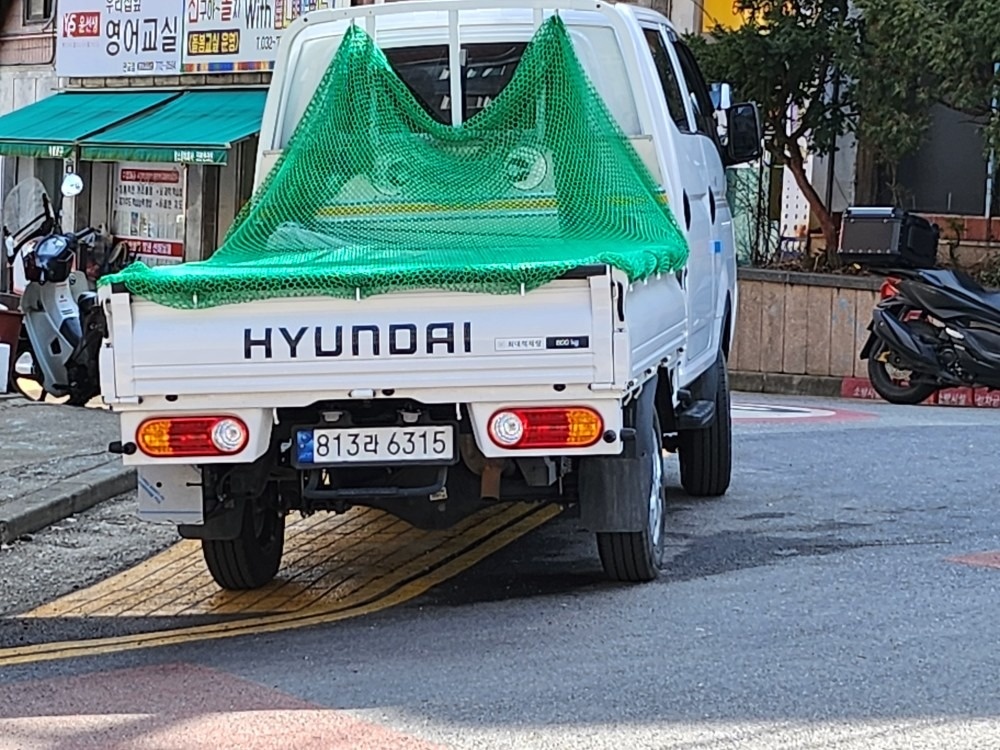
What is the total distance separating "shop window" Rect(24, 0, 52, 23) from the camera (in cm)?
2522

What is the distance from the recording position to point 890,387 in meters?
14.8

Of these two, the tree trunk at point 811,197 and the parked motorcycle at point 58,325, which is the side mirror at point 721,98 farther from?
the tree trunk at point 811,197

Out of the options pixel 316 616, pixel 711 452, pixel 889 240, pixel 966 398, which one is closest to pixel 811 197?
pixel 966 398

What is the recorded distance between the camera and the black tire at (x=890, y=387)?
47.8ft

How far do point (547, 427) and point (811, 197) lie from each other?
44.3 ft

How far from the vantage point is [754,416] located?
13094 millimetres

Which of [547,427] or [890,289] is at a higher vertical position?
[890,289]

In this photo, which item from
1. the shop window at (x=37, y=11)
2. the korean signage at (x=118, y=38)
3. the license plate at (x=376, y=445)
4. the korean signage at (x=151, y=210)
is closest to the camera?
the license plate at (x=376, y=445)

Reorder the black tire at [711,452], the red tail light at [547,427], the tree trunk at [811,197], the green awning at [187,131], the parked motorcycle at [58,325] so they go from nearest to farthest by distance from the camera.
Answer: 1. the red tail light at [547,427]
2. the black tire at [711,452]
3. the parked motorcycle at [58,325]
4. the tree trunk at [811,197]
5. the green awning at [187,131]

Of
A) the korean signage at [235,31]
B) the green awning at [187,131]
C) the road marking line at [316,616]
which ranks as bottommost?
the road marking line at [316,616]

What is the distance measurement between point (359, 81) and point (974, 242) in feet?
39.6

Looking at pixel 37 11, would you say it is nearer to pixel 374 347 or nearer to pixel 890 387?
pixel 890 387

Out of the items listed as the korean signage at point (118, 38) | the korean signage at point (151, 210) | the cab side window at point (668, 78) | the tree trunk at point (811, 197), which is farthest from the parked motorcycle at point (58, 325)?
the korean signage at point (118, 38)

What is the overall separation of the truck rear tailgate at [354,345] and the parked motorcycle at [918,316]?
8.65m
